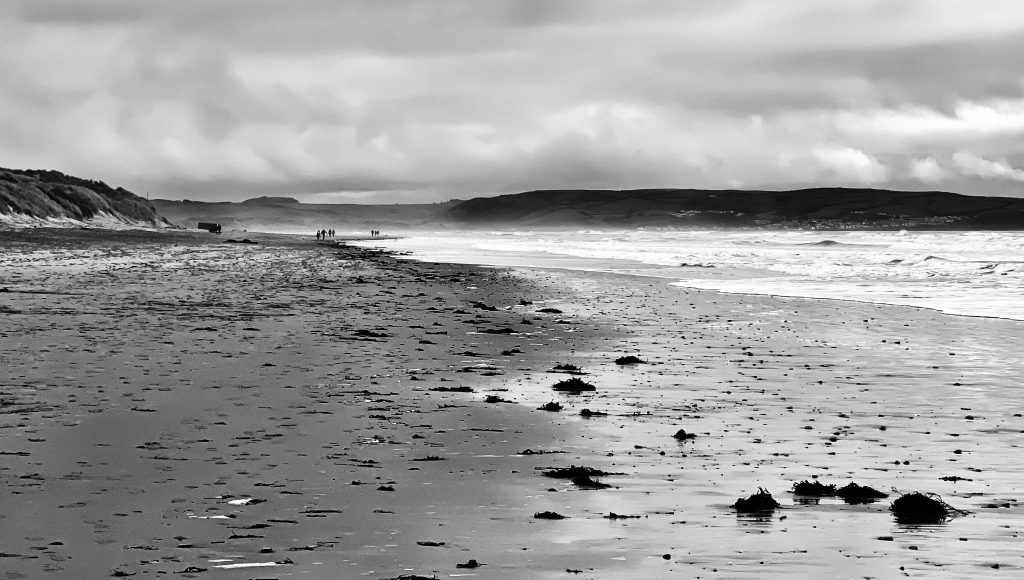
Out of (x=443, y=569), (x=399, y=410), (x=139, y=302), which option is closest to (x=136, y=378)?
(x=399, y=410)

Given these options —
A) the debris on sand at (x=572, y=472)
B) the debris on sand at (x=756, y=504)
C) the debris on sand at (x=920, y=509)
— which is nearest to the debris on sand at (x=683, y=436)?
the debris on sand at (x=572, y=472)

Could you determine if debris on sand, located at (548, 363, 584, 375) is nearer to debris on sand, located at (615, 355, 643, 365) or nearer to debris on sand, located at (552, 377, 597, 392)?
debris on sand, located at (615, 355, 643, 365)

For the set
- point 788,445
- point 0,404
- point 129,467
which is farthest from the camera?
point 0,404

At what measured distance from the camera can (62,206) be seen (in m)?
116

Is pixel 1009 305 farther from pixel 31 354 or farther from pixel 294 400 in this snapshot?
pixel 31 354

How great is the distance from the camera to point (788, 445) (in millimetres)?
8953

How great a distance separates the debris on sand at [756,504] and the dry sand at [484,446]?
0.32 feet

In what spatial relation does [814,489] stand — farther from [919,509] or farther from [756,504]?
[919,509]

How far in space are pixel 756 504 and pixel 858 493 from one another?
873mm

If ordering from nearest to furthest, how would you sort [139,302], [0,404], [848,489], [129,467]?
[848,489], [129,467], [0,404], [139,302]

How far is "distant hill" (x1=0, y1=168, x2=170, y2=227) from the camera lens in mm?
97688

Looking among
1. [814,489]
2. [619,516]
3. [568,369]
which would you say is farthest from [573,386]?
[619,516]

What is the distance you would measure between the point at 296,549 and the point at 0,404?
5.91 m

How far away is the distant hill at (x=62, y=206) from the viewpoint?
9769 cm
